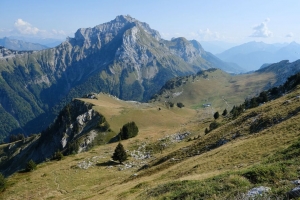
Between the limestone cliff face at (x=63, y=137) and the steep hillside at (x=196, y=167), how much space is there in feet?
123

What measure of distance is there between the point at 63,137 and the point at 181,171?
424 feet

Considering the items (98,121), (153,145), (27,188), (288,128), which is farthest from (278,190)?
(98,121)

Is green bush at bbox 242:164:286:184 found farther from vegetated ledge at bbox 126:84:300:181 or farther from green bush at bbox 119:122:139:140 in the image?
green bush at bbox 119:122:139:140

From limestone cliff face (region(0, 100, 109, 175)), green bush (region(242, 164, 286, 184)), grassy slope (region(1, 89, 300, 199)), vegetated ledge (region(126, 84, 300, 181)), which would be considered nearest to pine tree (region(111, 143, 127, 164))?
grassy slope (region(1, 89, 300, 199))

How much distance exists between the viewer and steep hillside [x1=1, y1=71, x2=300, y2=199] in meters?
17.3

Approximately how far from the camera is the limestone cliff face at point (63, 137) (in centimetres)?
12261

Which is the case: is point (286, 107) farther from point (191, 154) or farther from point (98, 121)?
point (98, 121)

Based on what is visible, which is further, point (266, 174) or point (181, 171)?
point (181, 171)

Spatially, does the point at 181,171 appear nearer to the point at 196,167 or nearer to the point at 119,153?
the point at 196,167

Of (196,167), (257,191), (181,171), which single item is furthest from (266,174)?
(181,171)

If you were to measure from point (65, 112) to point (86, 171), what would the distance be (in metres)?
118

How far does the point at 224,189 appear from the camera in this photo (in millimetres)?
16484

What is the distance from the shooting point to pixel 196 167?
32.9m

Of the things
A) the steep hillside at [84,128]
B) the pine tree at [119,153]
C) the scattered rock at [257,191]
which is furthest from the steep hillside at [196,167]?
the steep hillside at [84,128]
